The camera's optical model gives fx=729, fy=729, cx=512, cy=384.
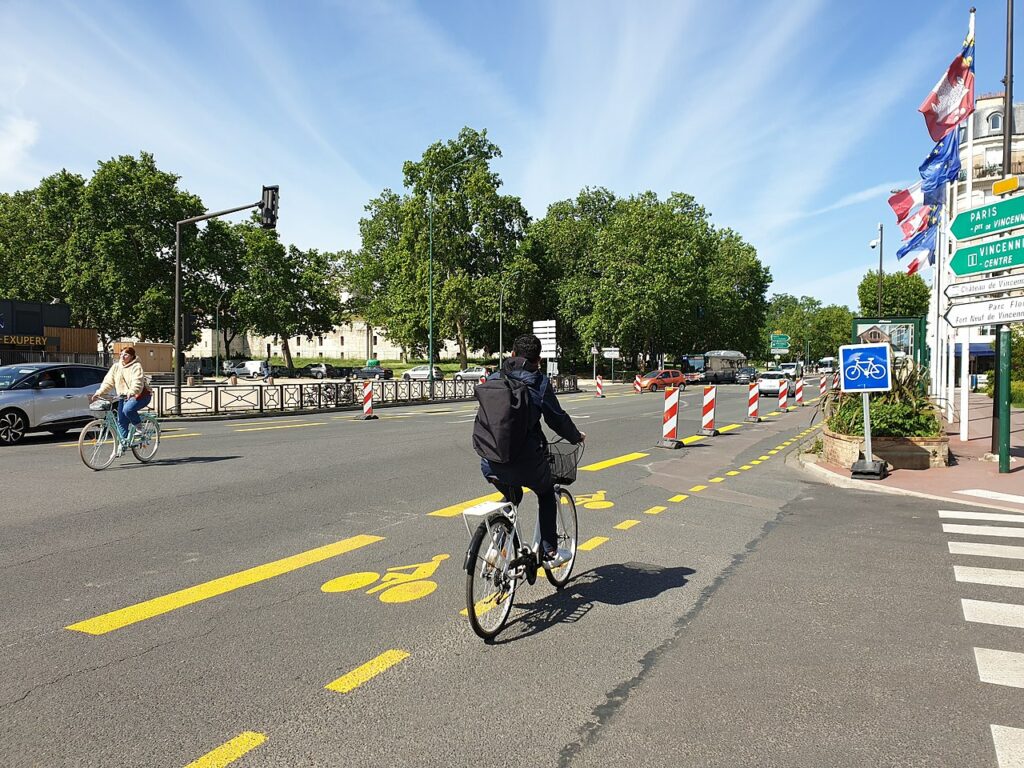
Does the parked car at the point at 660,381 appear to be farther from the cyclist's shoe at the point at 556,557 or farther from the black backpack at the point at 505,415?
the black backpack at the point at 505,415

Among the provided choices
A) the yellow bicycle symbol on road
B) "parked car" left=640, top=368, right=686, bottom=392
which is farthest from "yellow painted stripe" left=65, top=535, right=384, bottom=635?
"parked car" left=640, top=368, right=686, bottom=392

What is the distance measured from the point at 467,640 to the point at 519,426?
1.27 m

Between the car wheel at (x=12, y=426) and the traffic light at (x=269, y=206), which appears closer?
the car wheel at (x=12, y=426)

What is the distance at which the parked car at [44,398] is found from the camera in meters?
13.9

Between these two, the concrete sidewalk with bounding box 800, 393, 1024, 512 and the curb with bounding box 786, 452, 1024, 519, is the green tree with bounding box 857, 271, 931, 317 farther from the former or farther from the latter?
the curb with bounding box 786, 452, 1024, 519

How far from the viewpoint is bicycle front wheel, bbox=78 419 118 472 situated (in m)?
10.5

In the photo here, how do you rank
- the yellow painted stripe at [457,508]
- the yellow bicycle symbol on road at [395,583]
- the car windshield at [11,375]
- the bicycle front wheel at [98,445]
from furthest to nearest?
the car windshield at [11,375], the bicycle front wheel at [98,445], the yellow painted stripe at [457,508], the yellow bicycle symbol on road at [395,583]

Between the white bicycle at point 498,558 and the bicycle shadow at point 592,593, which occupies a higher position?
the white bicycle at point 498,558

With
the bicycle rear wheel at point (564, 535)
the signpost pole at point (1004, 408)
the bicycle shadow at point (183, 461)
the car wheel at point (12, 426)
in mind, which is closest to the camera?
the bicycle rear wheel at point (564, 535)

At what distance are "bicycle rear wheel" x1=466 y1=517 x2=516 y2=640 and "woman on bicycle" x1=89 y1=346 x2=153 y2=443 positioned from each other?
8.23 meters

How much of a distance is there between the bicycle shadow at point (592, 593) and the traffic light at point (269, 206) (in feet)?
53.1

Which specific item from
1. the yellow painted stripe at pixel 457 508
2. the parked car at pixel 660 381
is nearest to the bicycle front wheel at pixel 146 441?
the yellow painted stripe at pixel 457 508

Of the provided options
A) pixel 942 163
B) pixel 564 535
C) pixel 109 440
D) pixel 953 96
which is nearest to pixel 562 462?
pixel 564 535

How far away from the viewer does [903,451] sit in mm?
11539
